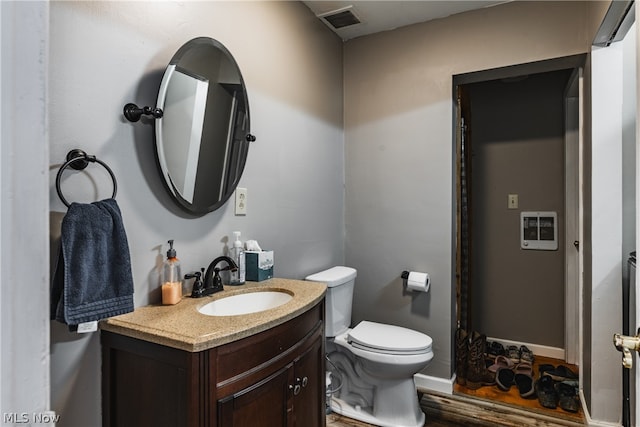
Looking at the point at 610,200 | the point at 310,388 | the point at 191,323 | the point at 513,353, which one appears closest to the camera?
the point at 191,323

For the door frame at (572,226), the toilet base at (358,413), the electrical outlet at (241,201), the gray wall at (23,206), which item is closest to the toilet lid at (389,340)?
the toilet base at (358,413)

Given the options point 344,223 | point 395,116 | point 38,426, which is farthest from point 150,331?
point 395,116

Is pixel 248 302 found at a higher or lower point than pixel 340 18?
lower

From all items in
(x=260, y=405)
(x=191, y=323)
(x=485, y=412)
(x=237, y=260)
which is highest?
(x=237, y=260)

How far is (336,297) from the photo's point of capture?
85.6 inches

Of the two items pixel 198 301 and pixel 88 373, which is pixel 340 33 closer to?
pixel 198 301

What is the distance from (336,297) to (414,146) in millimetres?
1136

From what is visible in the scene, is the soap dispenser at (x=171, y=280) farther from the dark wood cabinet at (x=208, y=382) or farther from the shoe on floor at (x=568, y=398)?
the shoe on floor at (x=568, y=398)

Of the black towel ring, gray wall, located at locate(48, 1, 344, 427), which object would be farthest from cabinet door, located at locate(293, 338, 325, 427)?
the black towel ring

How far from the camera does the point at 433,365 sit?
237cm

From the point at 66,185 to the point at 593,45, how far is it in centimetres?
245

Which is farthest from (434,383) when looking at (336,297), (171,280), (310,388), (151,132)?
(151,132)

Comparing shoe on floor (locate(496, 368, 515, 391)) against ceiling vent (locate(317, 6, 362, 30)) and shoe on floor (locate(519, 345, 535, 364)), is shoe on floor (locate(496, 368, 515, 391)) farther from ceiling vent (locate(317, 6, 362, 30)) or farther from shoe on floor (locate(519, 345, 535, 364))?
ceiling vent (locate(317, 6, 362, 30))

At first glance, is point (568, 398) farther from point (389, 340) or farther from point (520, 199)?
point (520, 199)
